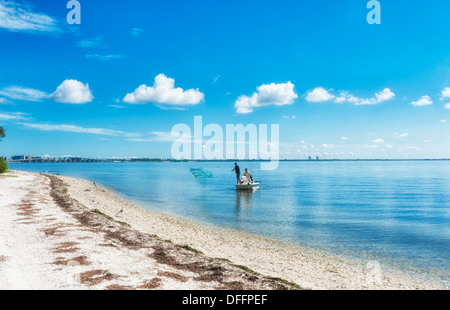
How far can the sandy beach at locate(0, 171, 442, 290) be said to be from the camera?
853 cm

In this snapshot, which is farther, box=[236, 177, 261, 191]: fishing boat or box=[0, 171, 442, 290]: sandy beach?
box=[236, 177, 261, 191]: fishing boat

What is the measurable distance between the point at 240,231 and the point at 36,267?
12.5m

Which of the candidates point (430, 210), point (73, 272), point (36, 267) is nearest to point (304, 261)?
point (73, 272)

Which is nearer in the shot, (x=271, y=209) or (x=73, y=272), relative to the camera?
(x=73, y=272)

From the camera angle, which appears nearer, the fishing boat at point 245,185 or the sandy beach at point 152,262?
the sandy beach at point 152,262

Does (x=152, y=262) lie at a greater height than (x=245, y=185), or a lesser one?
lesser

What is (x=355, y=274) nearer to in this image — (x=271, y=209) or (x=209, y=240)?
(x=209, y=240)

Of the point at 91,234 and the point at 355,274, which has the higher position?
the point at 91,234

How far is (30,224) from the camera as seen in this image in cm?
1531

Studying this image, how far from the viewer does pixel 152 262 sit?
10.4 m

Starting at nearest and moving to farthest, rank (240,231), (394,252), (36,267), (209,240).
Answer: (36,267)
(394,252)
(209,240)
(240,231)

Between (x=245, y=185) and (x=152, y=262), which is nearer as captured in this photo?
(x=152, y=262)

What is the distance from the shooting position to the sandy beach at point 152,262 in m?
8.53
